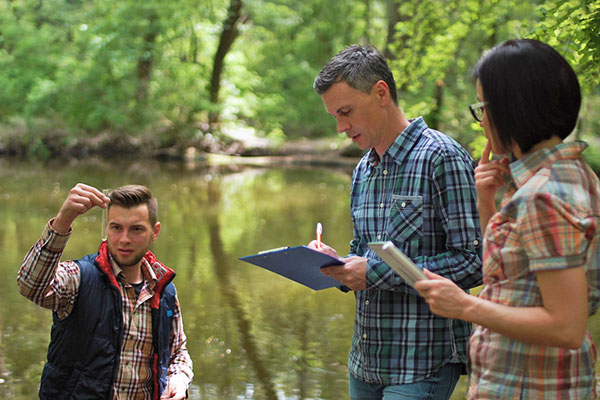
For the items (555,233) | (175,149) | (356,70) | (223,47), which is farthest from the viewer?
(175,149)

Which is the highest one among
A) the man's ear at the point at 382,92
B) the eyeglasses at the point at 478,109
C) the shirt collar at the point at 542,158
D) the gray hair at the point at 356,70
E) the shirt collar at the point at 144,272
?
the gray hair at the point at 356,70

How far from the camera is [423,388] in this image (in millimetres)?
2504

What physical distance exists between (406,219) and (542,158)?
2.53 feet

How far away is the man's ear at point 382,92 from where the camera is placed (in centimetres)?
265

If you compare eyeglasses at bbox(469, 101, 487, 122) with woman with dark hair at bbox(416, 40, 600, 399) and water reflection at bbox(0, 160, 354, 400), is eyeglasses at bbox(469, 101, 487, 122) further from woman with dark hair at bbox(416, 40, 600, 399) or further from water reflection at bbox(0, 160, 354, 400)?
water reflection at bbox(0, 160, 354, 400)

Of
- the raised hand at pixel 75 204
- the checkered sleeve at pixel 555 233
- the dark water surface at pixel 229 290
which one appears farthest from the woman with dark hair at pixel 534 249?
the dark water surface at pixel 229 290

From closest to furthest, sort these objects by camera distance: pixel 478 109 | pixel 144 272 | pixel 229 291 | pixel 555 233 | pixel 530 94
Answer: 1. pixel 555 233
2. pixel 530 94
3. pixel 478 109
4. pixel 144 272
5. pixel 229 291

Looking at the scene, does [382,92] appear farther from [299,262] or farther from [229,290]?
[229,290]

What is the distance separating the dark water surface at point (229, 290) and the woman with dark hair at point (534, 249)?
11.1 ft

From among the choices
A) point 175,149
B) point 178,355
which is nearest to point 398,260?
point 178,355

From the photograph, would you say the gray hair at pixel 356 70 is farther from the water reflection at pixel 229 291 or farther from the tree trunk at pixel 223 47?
the tree trunk at pixel 223 47

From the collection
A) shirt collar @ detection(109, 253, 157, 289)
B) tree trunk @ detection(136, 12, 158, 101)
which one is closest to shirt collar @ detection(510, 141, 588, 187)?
shirt collar @ detection(109, 253, 157, 289)

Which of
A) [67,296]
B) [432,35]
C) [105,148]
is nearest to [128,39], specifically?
[105,148]

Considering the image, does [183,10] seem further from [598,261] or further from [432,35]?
[598,261]
